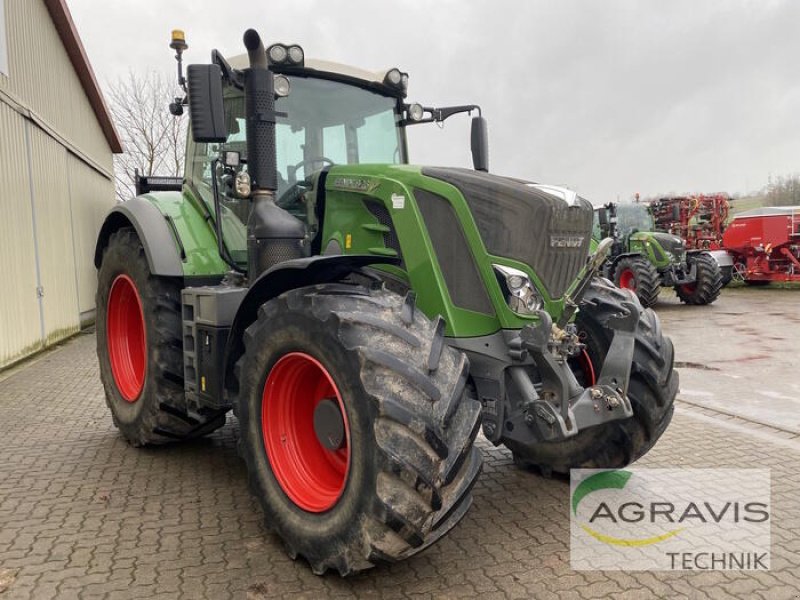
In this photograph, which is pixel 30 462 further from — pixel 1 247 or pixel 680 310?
pixel 680 310

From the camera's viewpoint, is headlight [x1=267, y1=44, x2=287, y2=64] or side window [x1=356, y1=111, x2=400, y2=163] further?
side window [x1=356, y1=111, x2=400, y2=163]

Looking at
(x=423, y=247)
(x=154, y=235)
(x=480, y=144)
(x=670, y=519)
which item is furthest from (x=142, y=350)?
(x=670, y=519)

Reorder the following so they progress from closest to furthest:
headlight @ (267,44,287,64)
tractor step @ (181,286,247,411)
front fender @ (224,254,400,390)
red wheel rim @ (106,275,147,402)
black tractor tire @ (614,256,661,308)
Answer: front fender @ (224,254,400,390), tractor step @ (181,286,247,411), headlight @ (267,44,287,64), red wheel rim @ (106,275,147,402), black tractor tire @ (614,256,661,308)

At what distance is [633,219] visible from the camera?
1628cm

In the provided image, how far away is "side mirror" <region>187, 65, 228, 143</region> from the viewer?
310 cm

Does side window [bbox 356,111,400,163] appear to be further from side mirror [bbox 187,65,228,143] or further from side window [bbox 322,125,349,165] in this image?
side mirror [bbox 187,65,228,143]

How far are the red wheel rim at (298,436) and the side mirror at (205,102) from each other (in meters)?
1.17

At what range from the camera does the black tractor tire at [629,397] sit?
3410 millimetres

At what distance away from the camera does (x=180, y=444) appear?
462cm

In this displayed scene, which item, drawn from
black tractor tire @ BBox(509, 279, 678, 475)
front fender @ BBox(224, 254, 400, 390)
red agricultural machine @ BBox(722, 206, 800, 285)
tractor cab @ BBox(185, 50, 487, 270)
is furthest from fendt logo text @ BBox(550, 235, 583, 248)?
red agricultural machine @ BBox(722, 206, 800, 285)

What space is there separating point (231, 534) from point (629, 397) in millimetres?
2171

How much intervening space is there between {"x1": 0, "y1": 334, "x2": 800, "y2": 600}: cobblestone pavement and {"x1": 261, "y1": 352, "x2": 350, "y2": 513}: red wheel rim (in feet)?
1.11

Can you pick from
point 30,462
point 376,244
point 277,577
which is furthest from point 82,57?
point 277,577

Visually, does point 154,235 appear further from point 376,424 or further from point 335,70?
point 376,424
